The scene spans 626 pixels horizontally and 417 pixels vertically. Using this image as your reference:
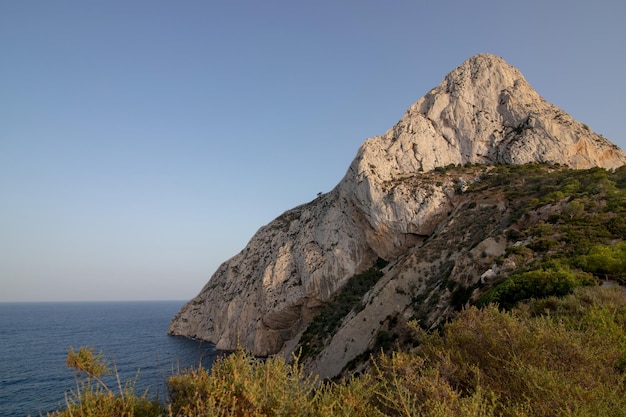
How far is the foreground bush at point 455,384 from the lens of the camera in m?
5.89

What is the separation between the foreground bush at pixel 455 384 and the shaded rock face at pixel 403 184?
28006 mm

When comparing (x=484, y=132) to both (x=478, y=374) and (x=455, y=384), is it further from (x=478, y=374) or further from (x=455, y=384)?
(x=478, y=374)

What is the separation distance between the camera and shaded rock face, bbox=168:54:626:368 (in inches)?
1713

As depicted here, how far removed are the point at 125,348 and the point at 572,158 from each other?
257ft

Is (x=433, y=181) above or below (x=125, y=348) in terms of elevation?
above

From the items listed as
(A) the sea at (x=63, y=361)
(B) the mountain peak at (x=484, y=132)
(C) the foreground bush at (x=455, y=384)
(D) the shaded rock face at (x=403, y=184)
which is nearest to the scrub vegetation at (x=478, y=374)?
(C) the foreground bush at (x=455, y=384)

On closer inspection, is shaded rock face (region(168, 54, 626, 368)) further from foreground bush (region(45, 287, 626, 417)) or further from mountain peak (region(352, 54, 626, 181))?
foreground bush (region(45, 287, 626, 417))

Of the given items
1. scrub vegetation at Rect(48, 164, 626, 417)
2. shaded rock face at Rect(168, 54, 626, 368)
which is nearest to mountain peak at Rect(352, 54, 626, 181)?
shaded rock face at Rect(168, 54, 626, 368)

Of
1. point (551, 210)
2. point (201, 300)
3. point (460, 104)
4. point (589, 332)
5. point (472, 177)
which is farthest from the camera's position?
point (201, 300)

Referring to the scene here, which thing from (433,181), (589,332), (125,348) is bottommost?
(125,348)

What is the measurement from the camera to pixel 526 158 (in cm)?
4556

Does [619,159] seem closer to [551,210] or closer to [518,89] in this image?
[518,89]

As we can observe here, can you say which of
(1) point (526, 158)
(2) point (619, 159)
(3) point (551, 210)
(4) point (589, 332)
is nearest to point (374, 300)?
(3) point (551, 210)

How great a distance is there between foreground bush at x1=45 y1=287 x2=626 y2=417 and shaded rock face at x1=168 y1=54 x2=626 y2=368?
2801cm
